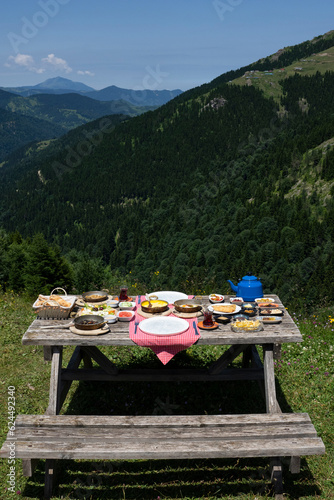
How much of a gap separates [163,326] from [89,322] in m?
1.05

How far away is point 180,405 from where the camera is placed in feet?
22.5

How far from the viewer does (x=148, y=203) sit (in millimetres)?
182625

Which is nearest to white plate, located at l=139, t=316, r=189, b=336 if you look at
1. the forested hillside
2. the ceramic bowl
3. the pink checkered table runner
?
the pink checkered table runner

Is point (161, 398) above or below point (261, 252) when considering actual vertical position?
above

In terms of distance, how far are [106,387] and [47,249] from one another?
23032 mm

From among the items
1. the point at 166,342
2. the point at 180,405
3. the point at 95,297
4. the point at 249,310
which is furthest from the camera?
the point at 180,405

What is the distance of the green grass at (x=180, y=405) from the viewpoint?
16.8 feet

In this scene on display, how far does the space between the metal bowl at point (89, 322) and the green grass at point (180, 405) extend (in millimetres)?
2058

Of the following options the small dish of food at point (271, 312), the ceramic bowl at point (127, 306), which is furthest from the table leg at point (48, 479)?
the small dish of food at point (271, 312)

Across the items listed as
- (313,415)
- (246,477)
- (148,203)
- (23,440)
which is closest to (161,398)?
(246,477)

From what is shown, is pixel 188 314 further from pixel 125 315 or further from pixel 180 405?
pixel 180 405

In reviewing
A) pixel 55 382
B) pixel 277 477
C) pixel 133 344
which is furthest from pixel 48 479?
pixel 277 477

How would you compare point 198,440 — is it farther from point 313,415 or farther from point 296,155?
point 296,155

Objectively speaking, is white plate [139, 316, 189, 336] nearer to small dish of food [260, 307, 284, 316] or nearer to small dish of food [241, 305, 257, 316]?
small dish of food [241, 305, 257, 316]
